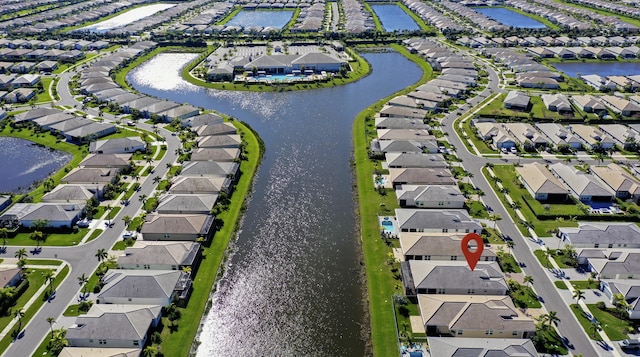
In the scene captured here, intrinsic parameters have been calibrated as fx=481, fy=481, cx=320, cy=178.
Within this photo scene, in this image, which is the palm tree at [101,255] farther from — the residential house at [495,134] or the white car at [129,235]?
the residential house at [495,134]

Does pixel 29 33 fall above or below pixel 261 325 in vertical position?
above

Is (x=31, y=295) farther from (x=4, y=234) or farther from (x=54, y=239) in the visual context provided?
(x=4, y=234)

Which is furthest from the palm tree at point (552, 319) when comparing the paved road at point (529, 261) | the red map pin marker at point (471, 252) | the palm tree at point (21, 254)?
the palm tree at point (21, 254)

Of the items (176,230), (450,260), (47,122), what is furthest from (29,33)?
(450,260)

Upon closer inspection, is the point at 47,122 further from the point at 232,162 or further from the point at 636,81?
the point at 636,81

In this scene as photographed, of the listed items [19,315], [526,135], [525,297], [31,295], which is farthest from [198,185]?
[526,135]

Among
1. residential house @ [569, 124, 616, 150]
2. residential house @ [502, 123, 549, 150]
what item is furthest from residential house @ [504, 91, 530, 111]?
residential house @ [569, 124, 616, 150]
